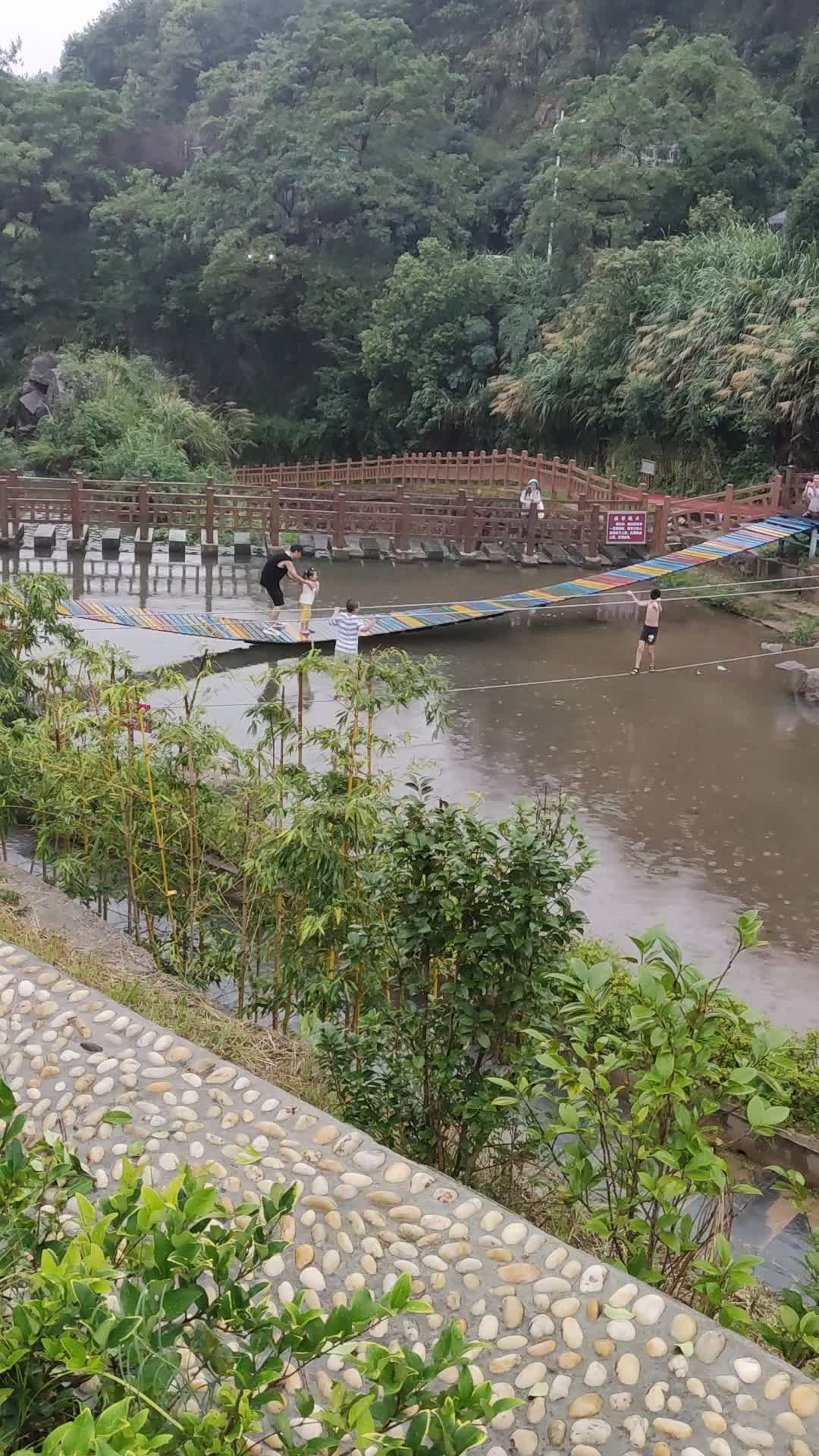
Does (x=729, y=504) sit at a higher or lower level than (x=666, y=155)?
lower

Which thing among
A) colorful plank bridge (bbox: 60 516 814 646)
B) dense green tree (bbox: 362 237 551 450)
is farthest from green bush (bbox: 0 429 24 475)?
colorful plank bridge (bbox: 60 516 814 646)

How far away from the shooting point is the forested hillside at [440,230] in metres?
22.7

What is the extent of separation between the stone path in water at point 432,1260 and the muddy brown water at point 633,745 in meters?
1.83

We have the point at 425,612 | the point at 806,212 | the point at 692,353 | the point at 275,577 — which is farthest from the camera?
the point at 692,353

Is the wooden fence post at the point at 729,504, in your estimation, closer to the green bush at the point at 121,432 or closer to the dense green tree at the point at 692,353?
the dense green tree at the point at 692,353

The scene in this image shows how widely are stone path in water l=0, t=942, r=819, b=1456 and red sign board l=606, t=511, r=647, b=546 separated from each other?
14.9m

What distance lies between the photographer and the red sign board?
715 inches

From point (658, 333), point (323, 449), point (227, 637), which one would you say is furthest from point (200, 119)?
point (227, 637)

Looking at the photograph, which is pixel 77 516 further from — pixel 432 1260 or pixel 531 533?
pixel 432 1260

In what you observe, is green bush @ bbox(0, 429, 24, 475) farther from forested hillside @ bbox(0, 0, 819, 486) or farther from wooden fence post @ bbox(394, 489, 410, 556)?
wooden fence post @ bbox(394, 489, 410, 556)

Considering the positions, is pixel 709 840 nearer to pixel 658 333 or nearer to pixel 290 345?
pixel 658 333

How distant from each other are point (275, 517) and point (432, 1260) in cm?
1577

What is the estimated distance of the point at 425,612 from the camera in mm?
13320

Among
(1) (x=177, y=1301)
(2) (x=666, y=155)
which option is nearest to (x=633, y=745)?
(1) (x=177, y=1301)
